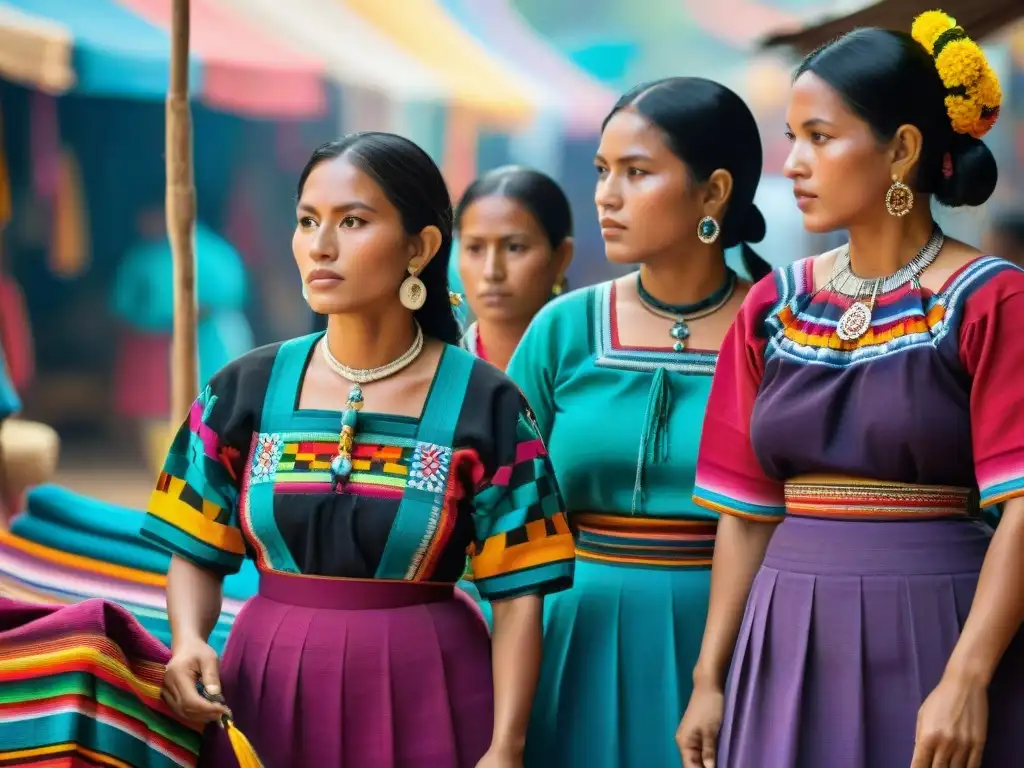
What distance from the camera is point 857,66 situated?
226 centimetres

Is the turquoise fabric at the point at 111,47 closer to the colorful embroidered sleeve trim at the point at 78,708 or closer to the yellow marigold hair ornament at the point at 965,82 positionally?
the colorful embroidered sleeve trim at the point at 78,708

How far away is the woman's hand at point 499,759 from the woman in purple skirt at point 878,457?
0.29 meters

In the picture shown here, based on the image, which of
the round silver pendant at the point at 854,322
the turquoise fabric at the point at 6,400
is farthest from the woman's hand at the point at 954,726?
the turquoise fabric at the point at 6,400

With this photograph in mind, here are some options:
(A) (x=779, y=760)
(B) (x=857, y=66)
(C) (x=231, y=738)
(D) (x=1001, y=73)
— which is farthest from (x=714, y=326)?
(D) (x=1001, y=73)

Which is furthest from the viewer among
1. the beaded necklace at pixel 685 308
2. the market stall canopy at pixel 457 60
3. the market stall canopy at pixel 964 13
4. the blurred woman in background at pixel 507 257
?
the market stall canopy at pixel 457 60

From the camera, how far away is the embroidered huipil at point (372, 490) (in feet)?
7.63

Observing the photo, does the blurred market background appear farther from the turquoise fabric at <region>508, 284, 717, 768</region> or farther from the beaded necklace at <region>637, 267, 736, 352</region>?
the turquoise fabric at <region>508, 284, 717, 768</region>

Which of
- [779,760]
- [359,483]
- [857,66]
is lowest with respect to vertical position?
[779,760]

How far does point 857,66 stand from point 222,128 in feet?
17.0

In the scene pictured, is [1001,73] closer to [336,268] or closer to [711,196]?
[711,196]

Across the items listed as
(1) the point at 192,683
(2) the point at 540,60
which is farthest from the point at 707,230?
(2) the point at 540,60

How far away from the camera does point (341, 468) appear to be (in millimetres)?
2318

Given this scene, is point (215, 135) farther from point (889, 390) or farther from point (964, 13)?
point (889, 390)

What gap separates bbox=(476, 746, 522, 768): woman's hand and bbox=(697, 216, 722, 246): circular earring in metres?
1.20
